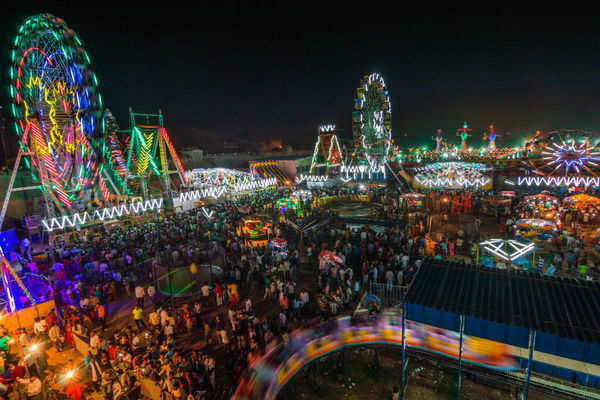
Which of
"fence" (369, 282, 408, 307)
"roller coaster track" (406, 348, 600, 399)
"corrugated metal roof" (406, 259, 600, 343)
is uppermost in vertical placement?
"corrugated metal roof" (406, 259, 600, 343)

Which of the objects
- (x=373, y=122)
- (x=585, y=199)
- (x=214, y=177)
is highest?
(x=373, y=122)

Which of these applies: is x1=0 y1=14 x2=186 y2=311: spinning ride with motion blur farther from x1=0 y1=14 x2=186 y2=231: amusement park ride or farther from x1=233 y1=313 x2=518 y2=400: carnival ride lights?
x1=233 y1=313 x2=518 y2=400: carnival ride lights

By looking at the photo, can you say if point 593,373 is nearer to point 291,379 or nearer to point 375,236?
point 291,379

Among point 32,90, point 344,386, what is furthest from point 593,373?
point 32,90

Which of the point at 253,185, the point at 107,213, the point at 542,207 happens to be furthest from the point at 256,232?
the point at 542,207

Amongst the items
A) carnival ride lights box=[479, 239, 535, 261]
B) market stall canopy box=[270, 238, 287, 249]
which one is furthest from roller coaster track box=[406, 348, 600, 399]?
market stall canopy box=[270, 238, 287, 249]

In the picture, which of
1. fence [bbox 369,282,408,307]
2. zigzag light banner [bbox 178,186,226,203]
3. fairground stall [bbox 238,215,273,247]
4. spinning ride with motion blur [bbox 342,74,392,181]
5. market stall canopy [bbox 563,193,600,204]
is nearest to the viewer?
fence [bbox 369,282,408,307]

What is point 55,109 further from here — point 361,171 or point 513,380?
point 361,171
